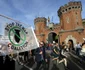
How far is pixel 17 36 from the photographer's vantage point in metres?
4.11

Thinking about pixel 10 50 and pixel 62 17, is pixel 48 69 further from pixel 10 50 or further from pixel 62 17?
pixel 62 17

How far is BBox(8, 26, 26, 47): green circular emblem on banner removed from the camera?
12.8ft

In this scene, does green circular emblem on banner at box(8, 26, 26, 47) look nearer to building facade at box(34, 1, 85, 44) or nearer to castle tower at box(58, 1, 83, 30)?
building facade at box(34, 1, 85, 44)

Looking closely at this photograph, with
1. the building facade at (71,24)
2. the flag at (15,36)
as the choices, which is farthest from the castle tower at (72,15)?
the flag at (15,36)

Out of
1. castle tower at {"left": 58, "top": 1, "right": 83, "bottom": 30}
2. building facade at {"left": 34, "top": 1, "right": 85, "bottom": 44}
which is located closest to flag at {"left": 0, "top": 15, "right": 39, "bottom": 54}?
building facade at {"left": 34, "top": 1, "right": 85, "bottom": 44}

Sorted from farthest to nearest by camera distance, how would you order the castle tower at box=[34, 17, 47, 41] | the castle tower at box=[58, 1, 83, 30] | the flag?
the castle tower at box=[34, 17, 47, 41], the castle tower at box=[58, 1, 83, 30], the flag

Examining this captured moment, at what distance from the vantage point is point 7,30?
149 inches

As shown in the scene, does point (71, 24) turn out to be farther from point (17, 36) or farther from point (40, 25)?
point (17, 36)

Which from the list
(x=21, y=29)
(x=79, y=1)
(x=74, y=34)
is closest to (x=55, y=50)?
(x=21, y=29)

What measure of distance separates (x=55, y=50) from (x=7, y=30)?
16.3 feet

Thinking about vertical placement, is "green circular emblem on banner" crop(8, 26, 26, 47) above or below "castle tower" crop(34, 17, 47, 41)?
below

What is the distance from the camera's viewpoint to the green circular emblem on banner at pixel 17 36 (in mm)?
3894

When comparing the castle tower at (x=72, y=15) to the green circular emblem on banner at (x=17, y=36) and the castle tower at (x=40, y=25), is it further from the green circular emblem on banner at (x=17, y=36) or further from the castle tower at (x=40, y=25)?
the green circular emblem on banner at (x=17, y=36)

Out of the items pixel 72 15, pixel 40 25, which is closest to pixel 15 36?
pixel 72 15
